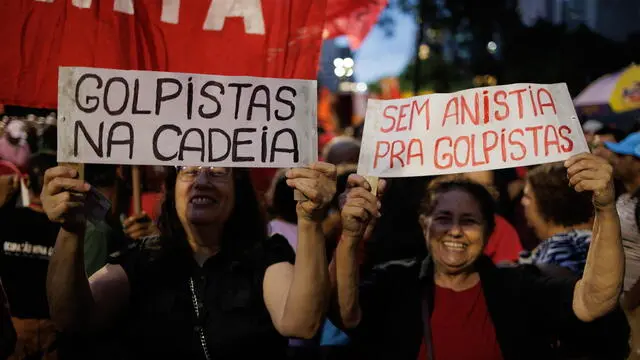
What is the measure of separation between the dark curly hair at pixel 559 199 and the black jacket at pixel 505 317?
84 centimetres

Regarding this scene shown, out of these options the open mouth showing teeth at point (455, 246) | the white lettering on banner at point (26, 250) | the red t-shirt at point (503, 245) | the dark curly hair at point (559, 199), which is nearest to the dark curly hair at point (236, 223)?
the open mouth showing teeth at point (455, 246)

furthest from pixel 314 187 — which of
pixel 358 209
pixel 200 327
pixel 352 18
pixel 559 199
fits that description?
pixel 352 18

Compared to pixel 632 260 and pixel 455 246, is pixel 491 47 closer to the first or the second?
pixel 632 260

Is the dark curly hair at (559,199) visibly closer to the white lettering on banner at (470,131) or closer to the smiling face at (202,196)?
the white lettering on banner at (470,131)

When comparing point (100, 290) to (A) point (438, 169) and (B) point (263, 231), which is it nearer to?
(B) point (263, 231)

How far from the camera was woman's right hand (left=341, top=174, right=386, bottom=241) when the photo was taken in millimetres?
3014

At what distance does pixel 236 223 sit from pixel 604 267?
1.51 m

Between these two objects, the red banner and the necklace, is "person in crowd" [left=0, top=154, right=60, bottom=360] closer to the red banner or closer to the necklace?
the red banner

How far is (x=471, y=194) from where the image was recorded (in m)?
3.74

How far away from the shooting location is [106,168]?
487 centimetres

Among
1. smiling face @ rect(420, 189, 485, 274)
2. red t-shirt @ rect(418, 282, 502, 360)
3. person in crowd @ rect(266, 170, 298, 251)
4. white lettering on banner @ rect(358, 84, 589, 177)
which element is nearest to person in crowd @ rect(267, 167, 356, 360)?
person in crowd @ rect(266, 170, 298, 251)

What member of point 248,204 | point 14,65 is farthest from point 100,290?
point 14,65

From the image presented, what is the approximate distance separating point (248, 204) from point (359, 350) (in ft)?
2.63

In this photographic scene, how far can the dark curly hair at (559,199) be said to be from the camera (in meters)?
4.35
